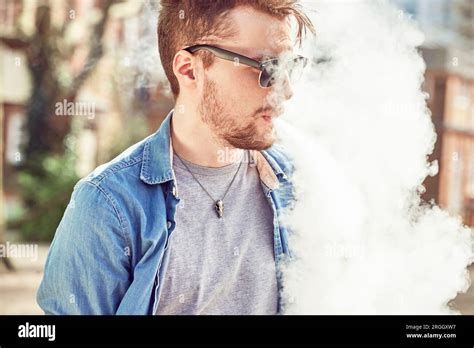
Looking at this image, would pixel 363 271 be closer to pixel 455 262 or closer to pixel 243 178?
pixel 455 262

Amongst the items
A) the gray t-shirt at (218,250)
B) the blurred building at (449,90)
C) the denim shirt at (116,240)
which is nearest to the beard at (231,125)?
the gray t-shirt at (218,250)

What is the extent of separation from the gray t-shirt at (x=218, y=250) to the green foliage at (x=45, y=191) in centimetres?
85

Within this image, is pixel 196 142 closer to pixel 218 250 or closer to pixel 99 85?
pixel 218 250

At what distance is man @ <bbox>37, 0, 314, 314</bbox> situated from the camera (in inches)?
85.3

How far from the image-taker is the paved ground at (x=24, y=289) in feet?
9.18

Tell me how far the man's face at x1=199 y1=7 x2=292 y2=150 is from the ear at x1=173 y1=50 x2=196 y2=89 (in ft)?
0.19

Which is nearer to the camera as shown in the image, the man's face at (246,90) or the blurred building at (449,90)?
the man's face at (246,90)

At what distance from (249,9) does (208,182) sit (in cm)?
66

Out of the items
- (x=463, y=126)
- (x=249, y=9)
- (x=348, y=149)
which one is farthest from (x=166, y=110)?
(x=463, y=126)

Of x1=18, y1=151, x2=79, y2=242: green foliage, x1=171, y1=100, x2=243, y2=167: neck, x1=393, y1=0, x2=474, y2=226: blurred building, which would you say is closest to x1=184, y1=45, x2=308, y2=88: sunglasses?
x1=171, y1=100, x2=243, y2=167: neck

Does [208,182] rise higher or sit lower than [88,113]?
lower

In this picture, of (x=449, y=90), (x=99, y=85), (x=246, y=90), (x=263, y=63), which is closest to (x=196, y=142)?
(x=246, y=90)

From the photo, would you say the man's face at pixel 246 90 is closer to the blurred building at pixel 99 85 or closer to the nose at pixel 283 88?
the nose at pixel 283 88

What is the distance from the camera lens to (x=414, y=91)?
2787 millimetres
